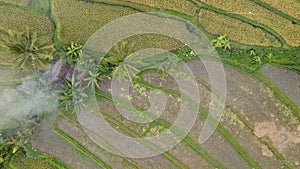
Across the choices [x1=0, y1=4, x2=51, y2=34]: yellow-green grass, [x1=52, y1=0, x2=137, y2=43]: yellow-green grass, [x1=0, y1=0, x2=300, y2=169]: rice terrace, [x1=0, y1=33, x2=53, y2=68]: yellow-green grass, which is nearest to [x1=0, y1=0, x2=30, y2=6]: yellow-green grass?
[x1=0, y1=0, x2=300, y2=169]: rice terrace

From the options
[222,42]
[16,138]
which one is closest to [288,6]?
[222,42]

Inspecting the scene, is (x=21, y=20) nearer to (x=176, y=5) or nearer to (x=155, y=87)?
(x=155, y=87)

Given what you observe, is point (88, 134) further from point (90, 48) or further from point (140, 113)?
point (90, 48)

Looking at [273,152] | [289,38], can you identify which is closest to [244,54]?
[289,38]

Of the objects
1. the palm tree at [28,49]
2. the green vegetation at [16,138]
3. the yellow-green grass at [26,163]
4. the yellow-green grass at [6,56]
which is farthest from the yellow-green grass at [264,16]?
the yellow-green grass at [26,163]

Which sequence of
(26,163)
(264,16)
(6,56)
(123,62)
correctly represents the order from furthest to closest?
(26,163) → (6,56) → (264,16) → (123,62)
